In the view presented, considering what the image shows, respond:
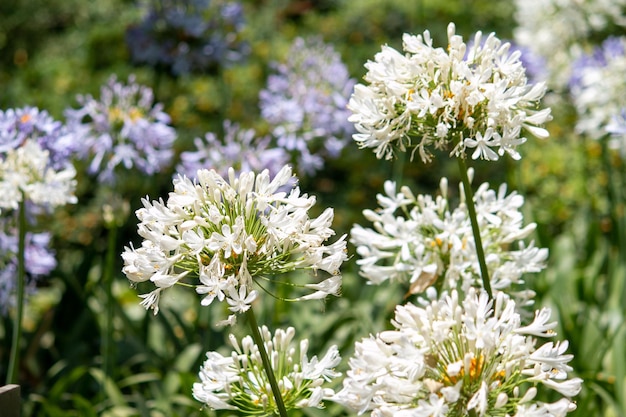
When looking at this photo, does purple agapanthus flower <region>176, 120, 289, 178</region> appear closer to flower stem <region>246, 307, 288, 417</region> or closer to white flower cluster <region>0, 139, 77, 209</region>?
white flower cluster <region>0, 139, 77, 209</region>

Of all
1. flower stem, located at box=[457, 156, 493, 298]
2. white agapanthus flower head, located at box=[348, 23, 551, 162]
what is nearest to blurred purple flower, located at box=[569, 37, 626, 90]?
white agapanthus flower head, located at box=[348, 23, 551, 162]

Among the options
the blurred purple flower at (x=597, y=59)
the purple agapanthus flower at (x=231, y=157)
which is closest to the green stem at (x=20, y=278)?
the purple agapanthus flower at (x=231, y=157)

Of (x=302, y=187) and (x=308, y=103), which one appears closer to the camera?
(x=308, y=103)

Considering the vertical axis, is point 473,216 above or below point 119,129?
below

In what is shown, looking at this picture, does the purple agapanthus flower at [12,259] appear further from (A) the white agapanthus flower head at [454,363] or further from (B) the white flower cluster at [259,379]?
(A) the white agapanthus flower head at [454,363]

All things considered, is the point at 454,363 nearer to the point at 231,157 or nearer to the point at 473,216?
the point at 473,216

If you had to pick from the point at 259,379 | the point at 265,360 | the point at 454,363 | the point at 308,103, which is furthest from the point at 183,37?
the point at 454,363
